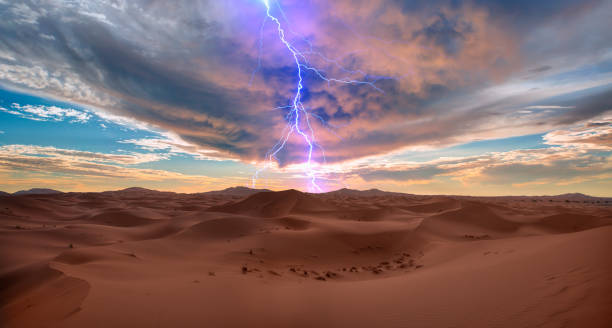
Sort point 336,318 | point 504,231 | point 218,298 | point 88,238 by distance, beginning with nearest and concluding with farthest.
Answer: point 336,318 → point 218,298 → point 88,238 → point 504,231

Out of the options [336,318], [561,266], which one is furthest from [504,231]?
[336,318]

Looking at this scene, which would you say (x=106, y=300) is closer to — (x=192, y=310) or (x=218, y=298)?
(x=192, y=310)

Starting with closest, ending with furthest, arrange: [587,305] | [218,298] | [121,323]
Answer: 1. [587,305]
2. [121,323]
3. [218,298]

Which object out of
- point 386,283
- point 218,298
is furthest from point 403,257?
point 218,298

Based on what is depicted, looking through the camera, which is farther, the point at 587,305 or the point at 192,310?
the point at 192,310

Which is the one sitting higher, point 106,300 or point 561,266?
point 561,266

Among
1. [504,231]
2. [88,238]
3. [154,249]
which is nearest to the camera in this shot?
[154,249]

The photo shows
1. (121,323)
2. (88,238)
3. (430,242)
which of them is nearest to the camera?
(121,323)

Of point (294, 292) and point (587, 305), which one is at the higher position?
point (587, 305)

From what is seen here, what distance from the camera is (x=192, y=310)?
3256mm

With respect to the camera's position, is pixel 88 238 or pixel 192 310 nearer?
pixel 192 310

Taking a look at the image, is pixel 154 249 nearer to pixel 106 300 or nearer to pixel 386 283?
pixel 106 300

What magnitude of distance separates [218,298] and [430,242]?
8.04 m

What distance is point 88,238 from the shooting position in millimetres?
8562
